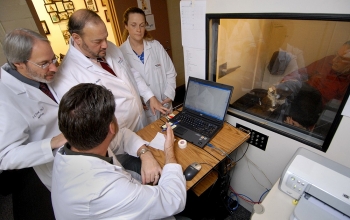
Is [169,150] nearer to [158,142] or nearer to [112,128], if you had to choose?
[158,142]

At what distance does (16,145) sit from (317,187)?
1377mm

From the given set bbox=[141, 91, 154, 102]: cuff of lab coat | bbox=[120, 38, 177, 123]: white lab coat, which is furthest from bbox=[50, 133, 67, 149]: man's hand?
bbox=[120, 38, 177, 123]: white lab coat

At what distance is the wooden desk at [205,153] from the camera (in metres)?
0.95

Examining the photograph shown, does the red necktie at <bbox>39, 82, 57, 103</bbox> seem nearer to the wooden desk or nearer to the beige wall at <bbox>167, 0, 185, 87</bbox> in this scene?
the wooden desk

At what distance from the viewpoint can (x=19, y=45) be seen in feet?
2.79

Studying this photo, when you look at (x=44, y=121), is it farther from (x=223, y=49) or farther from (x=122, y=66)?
(x=223, y=49)

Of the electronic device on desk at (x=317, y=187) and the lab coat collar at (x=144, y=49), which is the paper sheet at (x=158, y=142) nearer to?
the electronic device on desk at (x=317, y=187)

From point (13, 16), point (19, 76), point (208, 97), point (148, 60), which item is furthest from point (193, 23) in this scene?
point (13, 16)

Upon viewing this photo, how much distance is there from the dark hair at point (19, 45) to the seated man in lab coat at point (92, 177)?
1.32 feet

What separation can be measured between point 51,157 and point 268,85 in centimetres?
144

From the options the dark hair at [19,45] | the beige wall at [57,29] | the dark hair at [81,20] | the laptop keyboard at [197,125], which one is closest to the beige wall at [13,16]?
the dark hair at [81,20]

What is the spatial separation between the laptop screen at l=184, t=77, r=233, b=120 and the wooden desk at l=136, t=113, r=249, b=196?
134mm

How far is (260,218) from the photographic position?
808mm

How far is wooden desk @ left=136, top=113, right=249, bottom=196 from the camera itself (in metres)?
0.95
